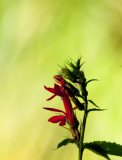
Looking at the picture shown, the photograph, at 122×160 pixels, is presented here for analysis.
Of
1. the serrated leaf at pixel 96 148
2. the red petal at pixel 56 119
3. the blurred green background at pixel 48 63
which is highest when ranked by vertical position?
the blurred green background at pixel 48 63

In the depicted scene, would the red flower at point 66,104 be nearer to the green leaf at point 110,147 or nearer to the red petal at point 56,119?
the red petal at point 56,119

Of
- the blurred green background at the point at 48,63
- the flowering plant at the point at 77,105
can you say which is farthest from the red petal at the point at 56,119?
the blurred green background at the point at 48,63

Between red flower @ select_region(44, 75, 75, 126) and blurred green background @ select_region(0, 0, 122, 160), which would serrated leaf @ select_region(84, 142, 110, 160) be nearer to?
red flower @ select_region(44, 75, 75, 126)

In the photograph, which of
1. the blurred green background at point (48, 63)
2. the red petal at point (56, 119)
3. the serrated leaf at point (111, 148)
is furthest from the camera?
the blurred green background at point (48, 63)

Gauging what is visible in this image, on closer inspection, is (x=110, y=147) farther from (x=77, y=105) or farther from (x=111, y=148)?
(x=77, y=105)

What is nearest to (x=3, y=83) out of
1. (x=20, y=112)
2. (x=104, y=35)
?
(x=20, y=112)

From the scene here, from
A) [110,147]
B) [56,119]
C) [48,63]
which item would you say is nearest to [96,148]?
[110,147]

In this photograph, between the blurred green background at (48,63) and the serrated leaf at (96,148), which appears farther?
the blurred green background at (48,63)

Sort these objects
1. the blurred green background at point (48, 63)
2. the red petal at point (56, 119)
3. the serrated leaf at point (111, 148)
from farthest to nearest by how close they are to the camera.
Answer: the blurred green background at point (48, 63)
the red petal at point (56, 119)
the serrated leaf at point (111, 148)

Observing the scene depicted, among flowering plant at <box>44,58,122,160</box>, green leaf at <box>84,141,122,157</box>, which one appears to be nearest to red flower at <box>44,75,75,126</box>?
flowering plant at <box>44,58,122,160</box>
